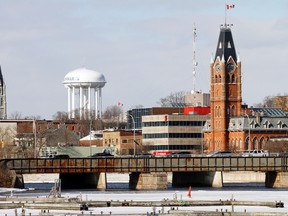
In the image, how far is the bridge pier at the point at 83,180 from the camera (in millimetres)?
186750

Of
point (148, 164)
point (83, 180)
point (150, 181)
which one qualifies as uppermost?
point (148, 164)

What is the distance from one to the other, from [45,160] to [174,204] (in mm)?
58247

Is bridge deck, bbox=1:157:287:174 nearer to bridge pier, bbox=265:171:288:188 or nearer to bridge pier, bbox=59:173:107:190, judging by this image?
bridge pier, bbox=265:171:288:188

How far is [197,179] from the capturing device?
197 m

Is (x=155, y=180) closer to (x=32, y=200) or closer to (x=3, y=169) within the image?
(x=3, y=169)

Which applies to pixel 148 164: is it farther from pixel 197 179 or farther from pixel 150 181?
pixel 197 179

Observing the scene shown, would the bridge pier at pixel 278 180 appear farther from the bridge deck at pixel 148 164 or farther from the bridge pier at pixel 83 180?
the bridge pier at pixel 83 180

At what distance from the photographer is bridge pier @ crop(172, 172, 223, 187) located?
628ft

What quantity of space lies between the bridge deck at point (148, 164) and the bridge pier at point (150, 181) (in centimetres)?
81

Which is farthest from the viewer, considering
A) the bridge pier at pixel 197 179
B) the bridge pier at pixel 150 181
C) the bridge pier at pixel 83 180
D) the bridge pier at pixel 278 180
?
the bridge pier at pixel 197 179

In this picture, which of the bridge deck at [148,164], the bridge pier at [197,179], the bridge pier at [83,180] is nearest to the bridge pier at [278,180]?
the bridge deck at [148,164]

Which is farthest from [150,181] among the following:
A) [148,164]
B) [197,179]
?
[197,179]

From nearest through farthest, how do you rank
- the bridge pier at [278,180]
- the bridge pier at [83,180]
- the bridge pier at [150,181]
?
the bridge pier at [150,181]
the bridge pier at [278,180]
the bridge pier at [83,180]

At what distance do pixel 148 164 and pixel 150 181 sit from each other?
2.71 m
